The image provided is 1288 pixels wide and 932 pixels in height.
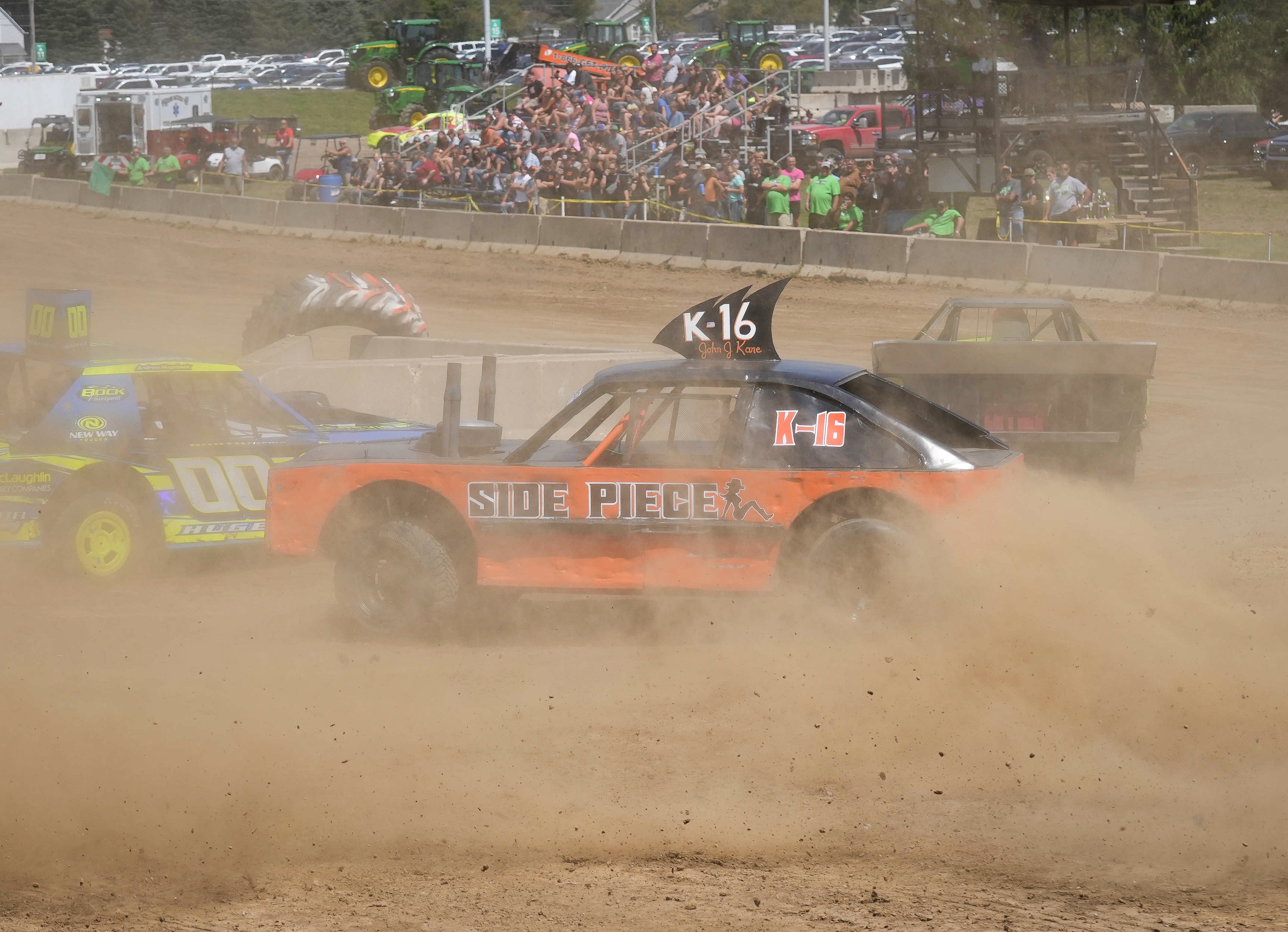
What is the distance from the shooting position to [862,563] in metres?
7.04

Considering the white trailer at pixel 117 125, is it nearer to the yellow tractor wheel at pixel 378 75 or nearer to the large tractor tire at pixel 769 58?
the yellow tractor wheel at pixel 378 75

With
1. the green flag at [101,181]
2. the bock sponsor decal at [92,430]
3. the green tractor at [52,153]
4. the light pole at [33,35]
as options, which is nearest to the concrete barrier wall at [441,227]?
the green flag at [101,181]

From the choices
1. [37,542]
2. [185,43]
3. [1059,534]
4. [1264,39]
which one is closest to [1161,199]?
[1264,39]

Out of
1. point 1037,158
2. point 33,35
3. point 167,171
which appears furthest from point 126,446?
point 33,35

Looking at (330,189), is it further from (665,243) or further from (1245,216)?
(1245,216)

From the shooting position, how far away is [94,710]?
6.65 meters

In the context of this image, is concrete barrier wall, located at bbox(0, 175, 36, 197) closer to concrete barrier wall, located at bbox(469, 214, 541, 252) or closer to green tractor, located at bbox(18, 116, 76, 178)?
green tractor, located at bbox(18, 116, 76, 178)

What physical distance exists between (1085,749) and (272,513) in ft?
14.5

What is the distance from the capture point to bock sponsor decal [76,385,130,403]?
9180 mm

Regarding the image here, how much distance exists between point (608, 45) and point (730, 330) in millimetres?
38222

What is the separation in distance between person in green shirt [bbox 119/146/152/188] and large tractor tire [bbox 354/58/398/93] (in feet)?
65.6

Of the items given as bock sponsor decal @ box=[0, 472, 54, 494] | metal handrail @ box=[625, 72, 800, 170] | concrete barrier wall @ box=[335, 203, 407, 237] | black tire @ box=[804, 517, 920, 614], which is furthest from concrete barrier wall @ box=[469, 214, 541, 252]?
black tire @ box=[804, 517, 920, 614]

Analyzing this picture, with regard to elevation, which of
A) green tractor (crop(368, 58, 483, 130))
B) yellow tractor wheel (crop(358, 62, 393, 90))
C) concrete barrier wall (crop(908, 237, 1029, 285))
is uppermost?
yellow tractor wheel (crop(358, 62, 393, 90))

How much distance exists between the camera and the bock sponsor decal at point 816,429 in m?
7.24
